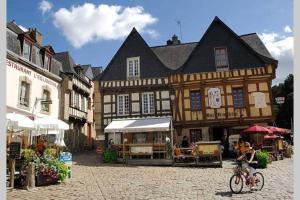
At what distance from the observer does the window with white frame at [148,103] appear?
1820 centimetres

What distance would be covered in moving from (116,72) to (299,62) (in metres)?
17.3

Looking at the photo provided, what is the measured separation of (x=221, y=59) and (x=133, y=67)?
4949 millimetres

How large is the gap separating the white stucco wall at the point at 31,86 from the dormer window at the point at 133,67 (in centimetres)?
446

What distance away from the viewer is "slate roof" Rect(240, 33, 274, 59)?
1786 cm

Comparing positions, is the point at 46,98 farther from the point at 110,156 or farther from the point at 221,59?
the point at 221,59

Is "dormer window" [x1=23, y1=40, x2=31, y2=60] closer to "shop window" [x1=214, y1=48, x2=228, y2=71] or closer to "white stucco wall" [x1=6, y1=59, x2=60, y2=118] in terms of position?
"white stucco wall" [x1=6, y1=59, x2=60, y2=118]

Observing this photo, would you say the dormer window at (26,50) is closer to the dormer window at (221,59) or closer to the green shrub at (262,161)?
the dormer window at (221,59)

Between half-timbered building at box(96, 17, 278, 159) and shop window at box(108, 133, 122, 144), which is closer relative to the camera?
half-timbered building at box(96, 17, 278, 159)

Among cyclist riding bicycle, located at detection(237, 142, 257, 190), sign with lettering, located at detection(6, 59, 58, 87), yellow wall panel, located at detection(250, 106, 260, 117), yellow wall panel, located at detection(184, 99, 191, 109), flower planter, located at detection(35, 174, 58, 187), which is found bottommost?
flower planter, located at detection(35, 174, 58, 187)

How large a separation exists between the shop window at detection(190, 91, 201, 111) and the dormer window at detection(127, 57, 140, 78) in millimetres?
3505

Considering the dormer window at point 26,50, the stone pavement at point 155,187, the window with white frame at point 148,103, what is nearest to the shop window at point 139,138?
the window with white frame at point 148,103

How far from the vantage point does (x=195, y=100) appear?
17188 mm

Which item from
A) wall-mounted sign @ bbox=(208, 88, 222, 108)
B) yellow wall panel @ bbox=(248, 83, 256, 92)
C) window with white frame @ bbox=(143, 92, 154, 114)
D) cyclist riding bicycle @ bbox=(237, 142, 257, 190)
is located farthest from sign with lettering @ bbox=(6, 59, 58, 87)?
cyclist riding bicycle @ bbox=(237, 142, 257, 190)

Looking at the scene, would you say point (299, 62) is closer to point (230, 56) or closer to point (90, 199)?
point (90, 199)
